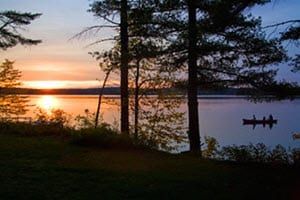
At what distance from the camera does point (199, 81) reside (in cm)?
1709

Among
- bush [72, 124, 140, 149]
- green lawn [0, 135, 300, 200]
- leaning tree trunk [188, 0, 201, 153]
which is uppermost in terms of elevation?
leaning tree trunk [188, 0, 201, 153]

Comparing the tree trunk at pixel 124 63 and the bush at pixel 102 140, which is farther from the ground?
the tree trunk at pixel 124 63

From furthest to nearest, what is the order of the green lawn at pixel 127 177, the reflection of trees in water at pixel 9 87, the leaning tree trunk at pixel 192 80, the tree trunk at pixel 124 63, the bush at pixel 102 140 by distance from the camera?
the reflection of trees in water at pixel 9 87 → the tree trunk at pixel 124 63 → the leaning tree trunk at pixel 192 80 → the bush at pixel 102 140 → the green lawn at pixel 127 177

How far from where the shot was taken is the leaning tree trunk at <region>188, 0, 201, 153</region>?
15.9 metres

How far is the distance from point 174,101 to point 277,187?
16386 mm

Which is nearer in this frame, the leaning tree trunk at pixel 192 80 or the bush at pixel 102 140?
the bush at pixel 102 140

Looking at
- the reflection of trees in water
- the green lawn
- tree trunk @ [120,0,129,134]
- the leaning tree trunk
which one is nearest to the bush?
the green lawn

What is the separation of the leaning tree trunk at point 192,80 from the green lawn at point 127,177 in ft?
15.2

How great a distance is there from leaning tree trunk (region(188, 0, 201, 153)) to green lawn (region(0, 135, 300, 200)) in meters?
4.64

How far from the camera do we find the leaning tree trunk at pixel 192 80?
15930 millimetres

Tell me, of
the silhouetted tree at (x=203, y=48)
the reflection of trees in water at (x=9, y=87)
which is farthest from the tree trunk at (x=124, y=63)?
the reflection of trees in water at (x=9, y=87)

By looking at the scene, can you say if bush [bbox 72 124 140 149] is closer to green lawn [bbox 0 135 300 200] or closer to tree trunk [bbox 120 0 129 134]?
green lawn [bbox 0 135 300 200]

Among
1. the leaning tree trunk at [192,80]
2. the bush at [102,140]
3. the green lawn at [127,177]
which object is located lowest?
the green lawn at [127,177]

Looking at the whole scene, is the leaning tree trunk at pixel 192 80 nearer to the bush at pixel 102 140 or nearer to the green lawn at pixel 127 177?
the bush at pixel 102 140
